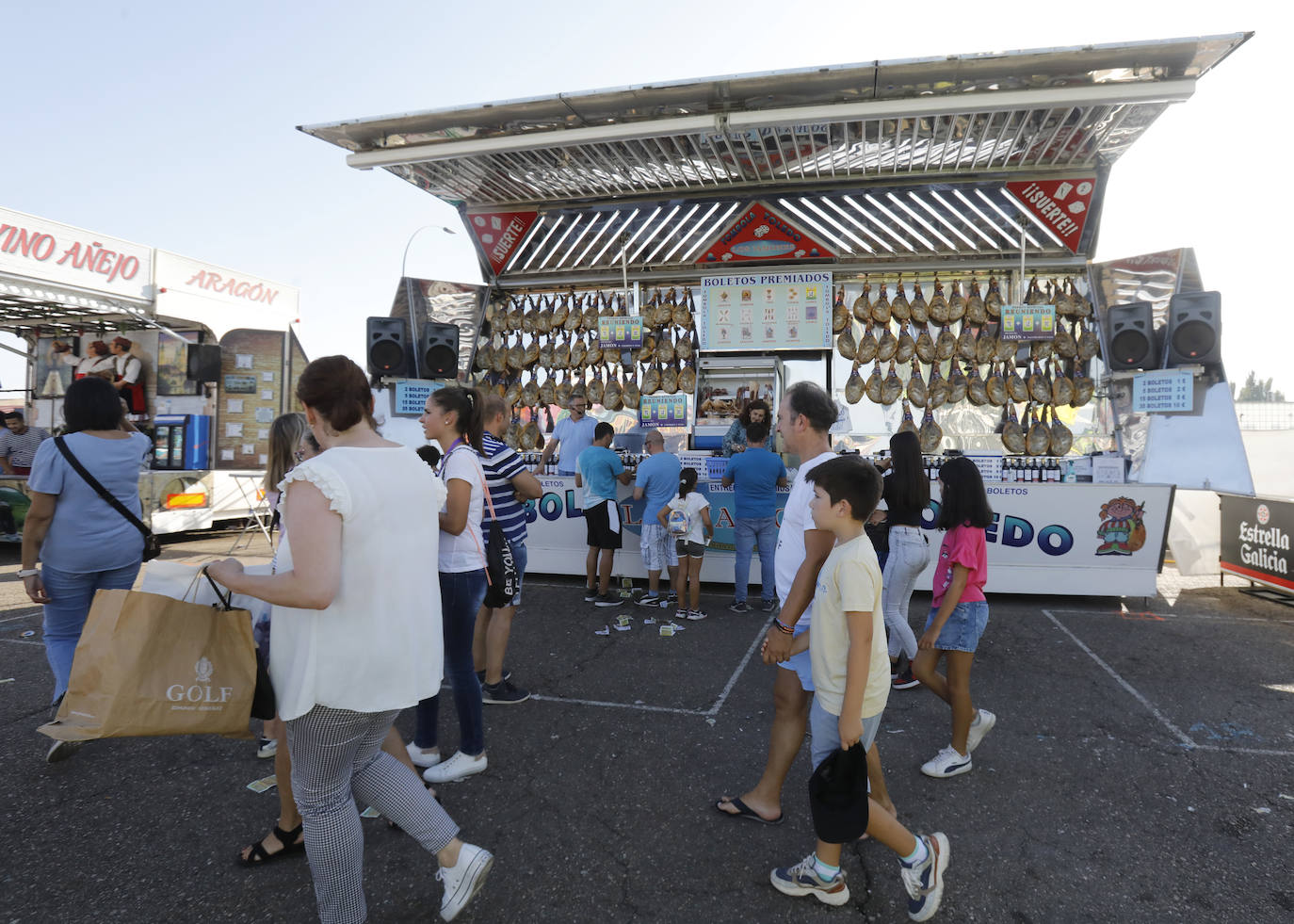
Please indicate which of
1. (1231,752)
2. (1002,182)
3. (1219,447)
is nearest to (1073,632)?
(1231,752)

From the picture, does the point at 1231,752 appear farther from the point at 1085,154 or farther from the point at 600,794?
the point at 1085,154

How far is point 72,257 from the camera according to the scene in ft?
31.2

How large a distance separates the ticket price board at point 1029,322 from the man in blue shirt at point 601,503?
4.48 meters

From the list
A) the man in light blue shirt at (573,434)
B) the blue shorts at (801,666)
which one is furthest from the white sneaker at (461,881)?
the man in light blue shirt at (573,434)

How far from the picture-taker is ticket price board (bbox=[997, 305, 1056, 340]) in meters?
7.41

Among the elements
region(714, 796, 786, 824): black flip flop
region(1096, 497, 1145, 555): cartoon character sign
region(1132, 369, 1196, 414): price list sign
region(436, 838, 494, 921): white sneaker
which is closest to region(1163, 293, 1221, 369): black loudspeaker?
region(1132, 369, 1196, 414): price list sign

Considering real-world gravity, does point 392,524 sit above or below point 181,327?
below

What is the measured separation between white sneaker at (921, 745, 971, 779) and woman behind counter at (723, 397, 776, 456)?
136 inches

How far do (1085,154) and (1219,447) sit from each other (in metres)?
3.23

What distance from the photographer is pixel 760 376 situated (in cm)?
840

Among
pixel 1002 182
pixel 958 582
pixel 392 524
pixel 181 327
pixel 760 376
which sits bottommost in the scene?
pixel 958 582

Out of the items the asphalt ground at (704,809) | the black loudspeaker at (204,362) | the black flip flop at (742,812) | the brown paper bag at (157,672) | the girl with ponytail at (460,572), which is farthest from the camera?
the black loudspeaker at (204,362)

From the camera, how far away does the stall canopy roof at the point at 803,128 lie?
5.27 m

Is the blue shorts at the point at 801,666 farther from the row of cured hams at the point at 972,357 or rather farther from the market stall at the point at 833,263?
the row of cured hams at the point at 972,357
